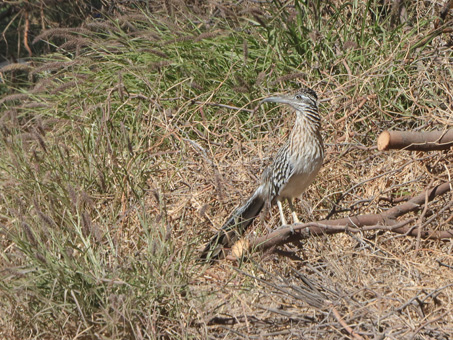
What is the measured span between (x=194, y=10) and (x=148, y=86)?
3.42 ft

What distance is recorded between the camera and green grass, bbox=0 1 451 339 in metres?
3.83

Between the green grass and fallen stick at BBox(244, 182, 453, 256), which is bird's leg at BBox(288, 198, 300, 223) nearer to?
fallen stick at BBox(244, 182, 453, 256)

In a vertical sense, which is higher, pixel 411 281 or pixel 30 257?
pixel 30 257

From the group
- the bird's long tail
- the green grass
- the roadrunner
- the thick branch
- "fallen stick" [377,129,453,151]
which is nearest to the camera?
the green grass

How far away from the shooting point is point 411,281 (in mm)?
3998

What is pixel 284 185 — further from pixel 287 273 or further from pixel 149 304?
pixel 149 304

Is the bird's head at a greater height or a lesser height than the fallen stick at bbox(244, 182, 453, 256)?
greater

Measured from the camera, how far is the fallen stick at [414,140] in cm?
399

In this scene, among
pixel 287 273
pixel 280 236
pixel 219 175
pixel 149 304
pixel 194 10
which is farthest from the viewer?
pixel 194 10

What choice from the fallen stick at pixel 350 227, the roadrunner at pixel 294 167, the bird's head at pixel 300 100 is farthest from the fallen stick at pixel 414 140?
the bird's head at pixel 300 100

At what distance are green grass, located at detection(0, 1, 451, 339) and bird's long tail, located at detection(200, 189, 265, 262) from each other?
0.47 feet

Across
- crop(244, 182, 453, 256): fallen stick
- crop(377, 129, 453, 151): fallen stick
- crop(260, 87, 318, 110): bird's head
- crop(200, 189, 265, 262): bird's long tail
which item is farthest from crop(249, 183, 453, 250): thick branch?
crop(260, 87, 318, 110): bird's head

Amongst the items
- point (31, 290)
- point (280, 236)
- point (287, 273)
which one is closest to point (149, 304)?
point (31, 290)

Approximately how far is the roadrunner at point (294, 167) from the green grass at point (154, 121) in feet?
1.47
